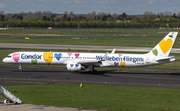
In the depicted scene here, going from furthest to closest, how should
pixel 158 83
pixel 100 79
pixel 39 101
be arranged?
1. pixel 100 79
2. pixel 158 83
3. pixel 39 101

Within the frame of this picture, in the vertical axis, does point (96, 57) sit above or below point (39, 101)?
above

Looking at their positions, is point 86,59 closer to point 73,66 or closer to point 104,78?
point 73,66

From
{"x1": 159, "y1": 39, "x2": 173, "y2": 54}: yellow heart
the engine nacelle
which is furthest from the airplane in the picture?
the engine nacelle

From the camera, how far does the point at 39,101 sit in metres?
27.5

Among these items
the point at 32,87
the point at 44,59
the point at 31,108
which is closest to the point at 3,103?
the point at 31,108

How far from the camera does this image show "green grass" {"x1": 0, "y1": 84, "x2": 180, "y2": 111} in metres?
26.2

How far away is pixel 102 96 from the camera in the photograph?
30.2 meters

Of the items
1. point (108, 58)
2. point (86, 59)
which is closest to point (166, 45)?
point (108, 58)

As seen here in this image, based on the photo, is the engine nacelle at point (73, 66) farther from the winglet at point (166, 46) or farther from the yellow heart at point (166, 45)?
the yellow heart at point (166, 45)

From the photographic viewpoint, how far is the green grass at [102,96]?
26.2 m

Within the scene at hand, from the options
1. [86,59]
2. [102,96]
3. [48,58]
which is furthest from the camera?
[86,59]

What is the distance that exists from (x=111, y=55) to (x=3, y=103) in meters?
26.8

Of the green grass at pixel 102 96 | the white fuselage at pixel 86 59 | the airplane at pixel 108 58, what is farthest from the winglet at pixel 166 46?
the green grass at pixel 102 96

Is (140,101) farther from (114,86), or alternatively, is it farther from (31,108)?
(31,108)
